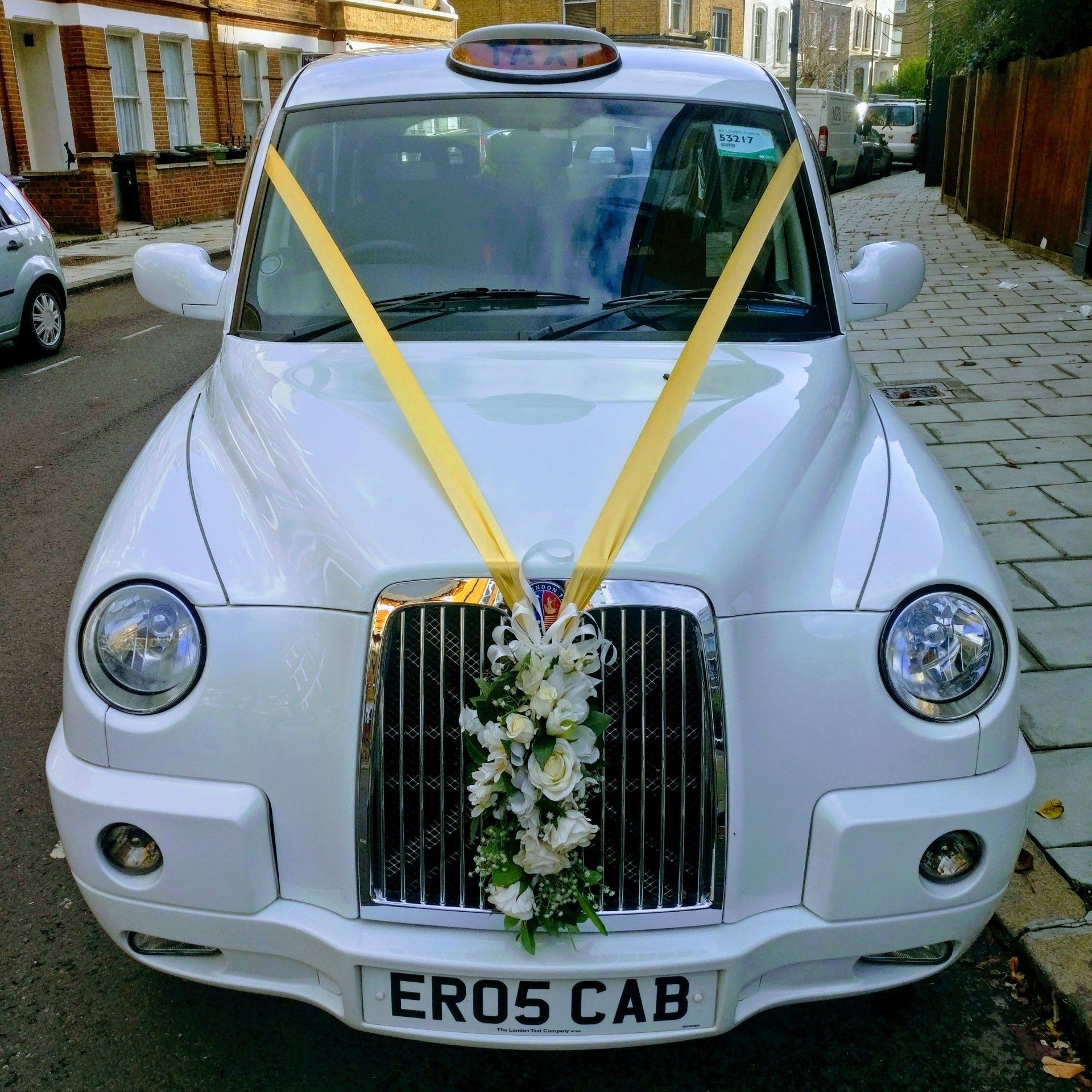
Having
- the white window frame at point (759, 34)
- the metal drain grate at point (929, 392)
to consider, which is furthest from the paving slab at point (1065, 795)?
the white window frame at point (759, 34)

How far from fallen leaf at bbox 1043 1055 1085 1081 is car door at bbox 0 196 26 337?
9967mm

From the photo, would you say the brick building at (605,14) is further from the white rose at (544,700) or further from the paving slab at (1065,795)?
the white rose at (544,700)

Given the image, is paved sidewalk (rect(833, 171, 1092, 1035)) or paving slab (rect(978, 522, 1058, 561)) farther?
paving slab (rect(978, 522, 1058, 561))

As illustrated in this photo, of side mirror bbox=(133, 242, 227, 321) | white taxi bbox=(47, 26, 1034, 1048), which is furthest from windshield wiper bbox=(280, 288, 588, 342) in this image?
side mirror bbox=(133, 242, 227, 321)

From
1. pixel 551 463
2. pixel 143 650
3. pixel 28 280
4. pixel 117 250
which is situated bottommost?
pixel 117 250

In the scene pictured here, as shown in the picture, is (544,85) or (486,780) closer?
(486,780)

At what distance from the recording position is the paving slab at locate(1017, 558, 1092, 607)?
4867 mm

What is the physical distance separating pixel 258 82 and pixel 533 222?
2923 centimetres

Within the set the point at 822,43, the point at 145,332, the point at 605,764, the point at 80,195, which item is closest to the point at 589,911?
the point at 605,764

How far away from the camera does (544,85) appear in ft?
11.6

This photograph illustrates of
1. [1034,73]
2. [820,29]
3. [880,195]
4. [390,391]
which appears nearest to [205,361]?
[390,391]

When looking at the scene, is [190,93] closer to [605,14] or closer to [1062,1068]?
[605,14]

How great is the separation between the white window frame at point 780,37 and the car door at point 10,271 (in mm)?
52859

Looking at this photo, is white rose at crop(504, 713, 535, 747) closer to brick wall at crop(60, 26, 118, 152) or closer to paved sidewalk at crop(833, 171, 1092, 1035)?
paved sidewalk at crop(833, 171, 1092, 1035)
